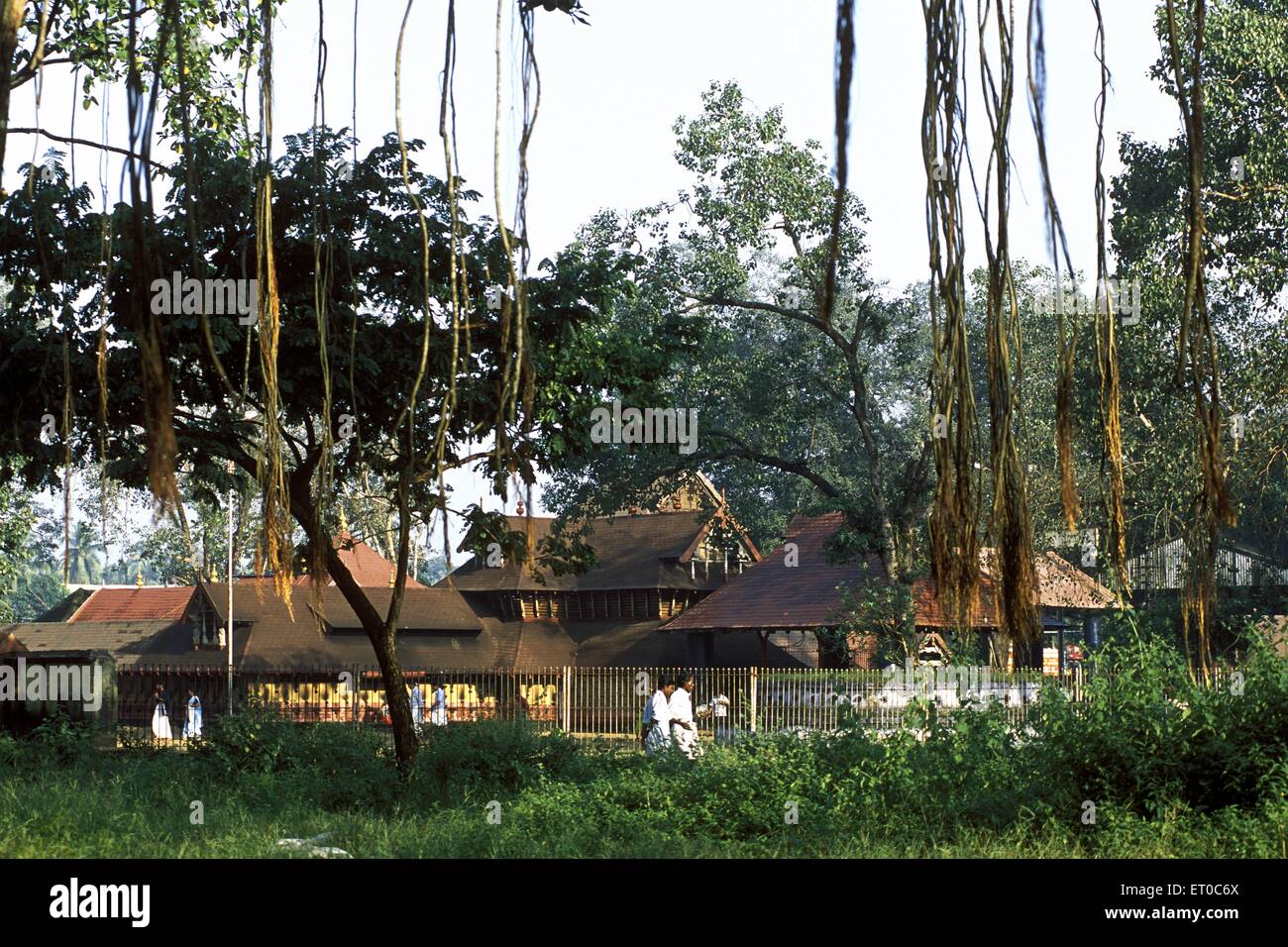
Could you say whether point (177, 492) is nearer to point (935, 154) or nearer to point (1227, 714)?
point (935, 154)

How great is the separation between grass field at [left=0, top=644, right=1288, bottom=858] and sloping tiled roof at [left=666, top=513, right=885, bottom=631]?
61.2 ft

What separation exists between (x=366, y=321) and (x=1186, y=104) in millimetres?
12341

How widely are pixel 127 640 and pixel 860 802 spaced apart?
40.2 m

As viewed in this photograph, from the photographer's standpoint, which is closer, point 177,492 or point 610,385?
point 177,492

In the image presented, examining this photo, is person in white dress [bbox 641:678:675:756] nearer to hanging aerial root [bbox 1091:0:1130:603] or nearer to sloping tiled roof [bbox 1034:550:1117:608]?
sloping tiled roof [bbox 1034:550:1117:608]

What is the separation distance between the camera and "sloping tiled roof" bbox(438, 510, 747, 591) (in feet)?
130

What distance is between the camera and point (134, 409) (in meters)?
13.6

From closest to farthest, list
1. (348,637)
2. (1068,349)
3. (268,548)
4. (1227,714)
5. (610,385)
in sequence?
(1068,349) < (268,548) < (1227,714) < (610,385) < (348,637)

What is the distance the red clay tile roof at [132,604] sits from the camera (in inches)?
1988

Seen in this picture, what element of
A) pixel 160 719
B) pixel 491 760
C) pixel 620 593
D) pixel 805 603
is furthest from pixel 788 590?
pixel 491 760

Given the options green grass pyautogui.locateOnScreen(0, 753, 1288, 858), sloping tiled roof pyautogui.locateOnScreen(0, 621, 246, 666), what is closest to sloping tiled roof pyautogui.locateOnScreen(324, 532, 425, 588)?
sloping tiled roof pyautogui.locateOnScreen(0, 621, 246, 666)

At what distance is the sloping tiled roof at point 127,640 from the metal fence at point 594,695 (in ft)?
7.68
